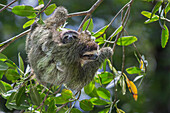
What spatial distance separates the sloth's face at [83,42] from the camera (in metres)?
2.91

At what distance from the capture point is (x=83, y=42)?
300 centimetres

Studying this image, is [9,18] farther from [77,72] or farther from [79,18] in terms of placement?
[77,72]

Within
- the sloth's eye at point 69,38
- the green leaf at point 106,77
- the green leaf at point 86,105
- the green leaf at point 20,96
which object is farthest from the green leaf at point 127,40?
the green leaf at point 20,96

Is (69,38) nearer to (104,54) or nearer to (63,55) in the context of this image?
(63,55)

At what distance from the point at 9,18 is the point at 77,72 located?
15.6 ft

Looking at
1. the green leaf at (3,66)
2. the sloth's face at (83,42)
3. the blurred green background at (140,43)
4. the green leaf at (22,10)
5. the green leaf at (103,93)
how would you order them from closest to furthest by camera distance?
the green leaf at (22,10) → the green leaf at (3,66) → the sloth's face at (83,42) → the green leaf at (103,93) → the blurred green background at (140,43)

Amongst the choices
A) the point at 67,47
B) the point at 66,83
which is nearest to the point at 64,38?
the point at 67,47

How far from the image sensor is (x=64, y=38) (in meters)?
2.98

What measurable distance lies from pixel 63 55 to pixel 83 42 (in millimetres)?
296

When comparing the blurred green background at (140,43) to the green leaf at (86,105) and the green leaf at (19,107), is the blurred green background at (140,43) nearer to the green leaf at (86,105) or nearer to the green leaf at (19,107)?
the green leaf at (86,105)

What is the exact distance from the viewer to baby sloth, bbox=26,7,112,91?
9.80 feet

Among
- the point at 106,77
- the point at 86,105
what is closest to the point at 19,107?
the point at 86,105

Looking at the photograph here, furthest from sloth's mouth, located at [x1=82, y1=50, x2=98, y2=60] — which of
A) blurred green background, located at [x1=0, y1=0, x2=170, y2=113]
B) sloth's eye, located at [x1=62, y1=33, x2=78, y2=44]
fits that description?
blurred green background, located at [x1=0, y1=0, x2=170, y2=113]

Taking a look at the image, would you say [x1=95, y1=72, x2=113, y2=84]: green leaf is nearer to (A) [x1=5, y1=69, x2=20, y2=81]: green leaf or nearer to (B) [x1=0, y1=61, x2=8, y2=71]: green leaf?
(A) [x1=5, y1=69, x2=20, y2=81]: green leaf
